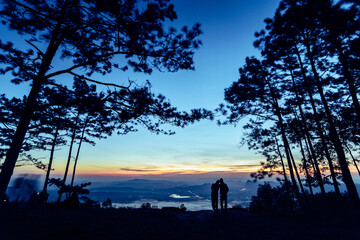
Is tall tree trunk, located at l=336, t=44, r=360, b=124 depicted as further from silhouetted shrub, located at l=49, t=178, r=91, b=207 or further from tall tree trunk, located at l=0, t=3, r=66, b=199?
silhouetted shrub, located at l=49, t=178, r=91, b=207

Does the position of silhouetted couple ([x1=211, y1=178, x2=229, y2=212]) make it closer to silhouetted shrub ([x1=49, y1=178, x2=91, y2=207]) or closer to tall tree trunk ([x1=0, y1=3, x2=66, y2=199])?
silhouetted shrub ([x1=49, y1=178, x2=91, y2=207])

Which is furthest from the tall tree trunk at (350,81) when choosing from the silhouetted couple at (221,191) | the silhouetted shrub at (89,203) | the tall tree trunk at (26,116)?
the silhouetted shrub at (89,203)

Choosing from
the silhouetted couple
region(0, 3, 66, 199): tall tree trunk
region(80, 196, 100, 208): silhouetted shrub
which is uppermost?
region(0, 3, 66, 199): tall tree trunk

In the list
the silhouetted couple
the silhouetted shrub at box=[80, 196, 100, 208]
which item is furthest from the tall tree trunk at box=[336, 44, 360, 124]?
the silhouetted shrub at box=[80, 196, 100, 208]

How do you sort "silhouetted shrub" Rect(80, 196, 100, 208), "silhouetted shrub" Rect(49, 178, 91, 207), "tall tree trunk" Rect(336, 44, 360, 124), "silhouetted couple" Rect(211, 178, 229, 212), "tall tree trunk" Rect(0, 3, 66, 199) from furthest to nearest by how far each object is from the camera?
"silhouetted shrub" Rect(80, 196, 100, 208)
"silhouetted couple" Rect(211, 178, 229, 212)
"silhouetted shrub" Rect(49, 178, 91, 207)
"tall tree trunk" Rect(336, 44, 360, 124)
"tall tree trunk" Rect(0, 3, 66, 199)

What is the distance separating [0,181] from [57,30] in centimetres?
513

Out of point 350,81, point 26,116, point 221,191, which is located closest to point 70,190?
point 26,116

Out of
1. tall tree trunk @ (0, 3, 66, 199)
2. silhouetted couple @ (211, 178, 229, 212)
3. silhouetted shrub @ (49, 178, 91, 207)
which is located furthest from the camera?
silhouetted couple @ (211, 178, 229, 212)

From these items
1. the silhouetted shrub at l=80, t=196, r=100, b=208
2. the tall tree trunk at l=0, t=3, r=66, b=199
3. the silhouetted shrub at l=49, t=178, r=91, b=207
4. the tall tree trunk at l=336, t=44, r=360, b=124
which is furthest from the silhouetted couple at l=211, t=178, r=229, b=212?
the silhouetted shrub at l=80, t=196, r=100, b=208

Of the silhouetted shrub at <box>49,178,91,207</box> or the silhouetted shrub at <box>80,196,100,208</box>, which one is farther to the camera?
the silhouetted shrub at <box>80,196,100,208</box>

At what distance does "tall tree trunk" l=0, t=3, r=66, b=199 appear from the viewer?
5.06 meters

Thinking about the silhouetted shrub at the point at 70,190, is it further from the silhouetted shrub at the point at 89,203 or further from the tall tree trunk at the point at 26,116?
the tall tree trunk at the point at 26,116

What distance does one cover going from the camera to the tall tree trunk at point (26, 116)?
5.06m

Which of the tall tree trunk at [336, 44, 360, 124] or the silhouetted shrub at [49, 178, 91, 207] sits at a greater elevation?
the tall tree trunk at [336, 44, 360, 124]
